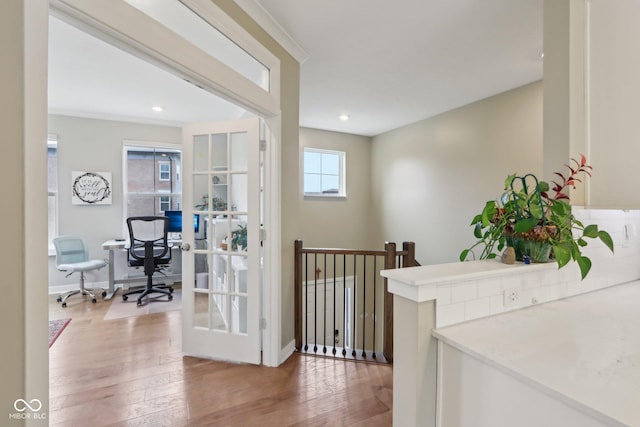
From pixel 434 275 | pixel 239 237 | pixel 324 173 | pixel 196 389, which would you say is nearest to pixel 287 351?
pixel 196 389

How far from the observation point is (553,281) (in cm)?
135

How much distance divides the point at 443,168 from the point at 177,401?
13.3 feet

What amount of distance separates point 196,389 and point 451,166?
12.9 feet

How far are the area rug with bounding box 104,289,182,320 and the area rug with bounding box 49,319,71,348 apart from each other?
0.37 m

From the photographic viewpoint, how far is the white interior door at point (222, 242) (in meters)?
A: 2.38

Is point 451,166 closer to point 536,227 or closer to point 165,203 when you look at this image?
point 536,227

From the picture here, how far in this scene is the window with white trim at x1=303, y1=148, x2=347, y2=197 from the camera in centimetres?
523

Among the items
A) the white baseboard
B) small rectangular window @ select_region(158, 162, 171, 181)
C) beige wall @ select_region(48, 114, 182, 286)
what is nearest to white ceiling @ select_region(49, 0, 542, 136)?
beige wall @ select_region(48, 114, 182, 286)

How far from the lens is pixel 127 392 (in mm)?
2027

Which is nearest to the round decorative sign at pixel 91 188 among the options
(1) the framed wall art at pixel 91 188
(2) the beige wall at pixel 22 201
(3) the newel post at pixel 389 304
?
(1) the framed wall art at pixel 91 188

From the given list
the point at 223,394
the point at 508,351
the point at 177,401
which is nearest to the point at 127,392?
the point at 177,401

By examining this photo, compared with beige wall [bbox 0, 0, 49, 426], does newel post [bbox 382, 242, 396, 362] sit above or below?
below

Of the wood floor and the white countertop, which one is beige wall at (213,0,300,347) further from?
the white countertop

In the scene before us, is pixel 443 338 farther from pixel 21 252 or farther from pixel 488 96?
pixel 488 96
